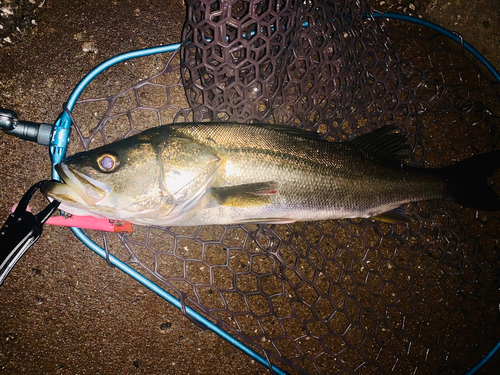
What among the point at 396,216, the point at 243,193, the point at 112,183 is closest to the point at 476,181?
the point at 396,216

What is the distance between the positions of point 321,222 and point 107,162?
1.92m

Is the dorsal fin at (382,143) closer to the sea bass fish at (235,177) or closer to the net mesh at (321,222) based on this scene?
the sea bass fish at (235,177)

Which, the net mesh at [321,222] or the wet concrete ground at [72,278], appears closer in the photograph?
the net mesh at [321,222]

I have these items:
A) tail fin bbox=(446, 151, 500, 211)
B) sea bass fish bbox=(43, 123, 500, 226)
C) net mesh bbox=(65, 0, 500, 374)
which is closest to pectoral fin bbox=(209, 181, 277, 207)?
sea bass fish bbox=(43, 123, 500, 226)

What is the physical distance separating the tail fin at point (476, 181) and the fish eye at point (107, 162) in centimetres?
258

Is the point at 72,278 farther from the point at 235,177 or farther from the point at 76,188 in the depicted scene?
the point at 235,177

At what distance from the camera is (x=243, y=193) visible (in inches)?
74.7

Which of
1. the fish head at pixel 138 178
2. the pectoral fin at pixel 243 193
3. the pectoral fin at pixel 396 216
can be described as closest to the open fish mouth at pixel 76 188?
the fish head at pixel 138 178

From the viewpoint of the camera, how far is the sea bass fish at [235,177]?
1.76 metres

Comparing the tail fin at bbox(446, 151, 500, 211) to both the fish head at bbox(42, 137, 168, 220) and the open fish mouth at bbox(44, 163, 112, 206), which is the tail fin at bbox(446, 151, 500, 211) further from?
the open fish mouth at bbox(44, 163, 112, 206)

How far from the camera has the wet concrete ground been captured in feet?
7.50

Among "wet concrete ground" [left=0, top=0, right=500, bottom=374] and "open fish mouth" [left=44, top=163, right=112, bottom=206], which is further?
"wet concrete ground" [left=0, top=0, right=500, bottom=374]

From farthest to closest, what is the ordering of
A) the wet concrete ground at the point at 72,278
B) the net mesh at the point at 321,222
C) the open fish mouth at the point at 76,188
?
1. the wet concrete ground at the point at 72,278
2. the net mesh at the point at 321,222
3. the open fish mouth at the point at 76,188

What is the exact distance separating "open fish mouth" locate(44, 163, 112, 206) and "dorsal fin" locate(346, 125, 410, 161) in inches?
71.1
